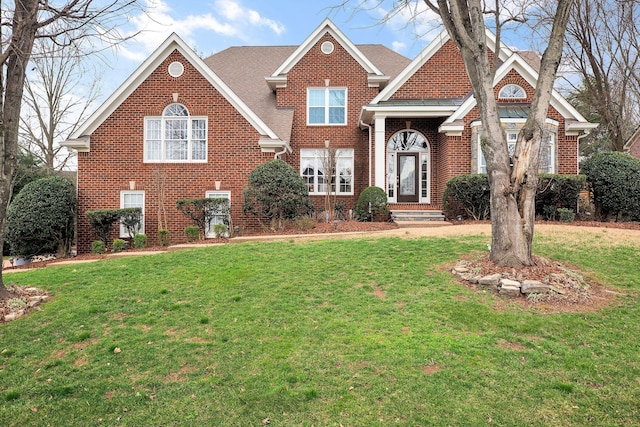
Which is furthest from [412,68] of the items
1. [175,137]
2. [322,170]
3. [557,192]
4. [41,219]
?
[41,219]

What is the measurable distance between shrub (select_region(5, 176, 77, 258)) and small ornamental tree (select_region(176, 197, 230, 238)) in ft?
12.4

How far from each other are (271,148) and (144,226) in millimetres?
5399

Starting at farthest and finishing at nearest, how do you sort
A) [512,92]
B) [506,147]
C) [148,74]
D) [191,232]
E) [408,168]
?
[408,168] → [512,92] → [148,74] → [191,232] → [506,147]

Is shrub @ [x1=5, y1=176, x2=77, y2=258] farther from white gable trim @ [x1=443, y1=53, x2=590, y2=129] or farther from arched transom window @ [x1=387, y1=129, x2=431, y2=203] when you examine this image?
white gable trim @ [x1=443, y1=53, x2=590, y2=129]

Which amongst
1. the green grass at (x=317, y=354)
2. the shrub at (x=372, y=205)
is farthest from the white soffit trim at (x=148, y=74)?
the green grass at (x=317, y=354)

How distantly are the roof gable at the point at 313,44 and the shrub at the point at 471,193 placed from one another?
23.9ft

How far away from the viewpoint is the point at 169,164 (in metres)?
14.2

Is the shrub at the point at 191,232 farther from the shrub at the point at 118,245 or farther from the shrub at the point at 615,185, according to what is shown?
the shrub at the point at 615,185

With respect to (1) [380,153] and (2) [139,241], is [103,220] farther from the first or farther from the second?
(1) [380,153]

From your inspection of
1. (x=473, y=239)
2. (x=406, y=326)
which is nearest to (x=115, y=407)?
(x=406, y=326)

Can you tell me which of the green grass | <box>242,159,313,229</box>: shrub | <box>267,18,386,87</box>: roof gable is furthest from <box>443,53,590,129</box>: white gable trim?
the green grass

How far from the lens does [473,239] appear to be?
9664 millimetres

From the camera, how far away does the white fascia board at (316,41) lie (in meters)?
18.1

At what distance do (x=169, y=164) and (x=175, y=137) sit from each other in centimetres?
105
